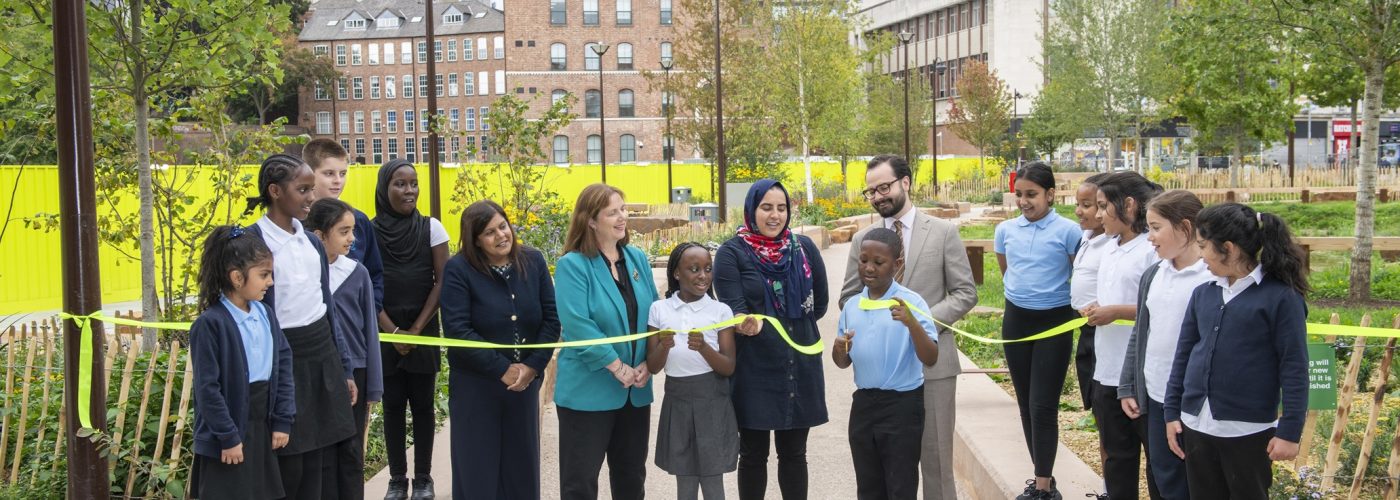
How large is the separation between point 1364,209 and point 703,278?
422 inches

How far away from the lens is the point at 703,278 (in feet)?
17.4

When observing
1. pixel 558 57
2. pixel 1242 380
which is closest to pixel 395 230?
pixel 1242 380

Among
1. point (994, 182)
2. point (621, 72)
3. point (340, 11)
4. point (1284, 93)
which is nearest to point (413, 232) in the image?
point (1284, 93)

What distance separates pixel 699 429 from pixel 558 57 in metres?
72.1

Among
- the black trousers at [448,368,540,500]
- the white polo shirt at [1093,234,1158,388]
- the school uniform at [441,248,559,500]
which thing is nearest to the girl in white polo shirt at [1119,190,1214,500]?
the white polo shirt at [1093,234,1158,388]

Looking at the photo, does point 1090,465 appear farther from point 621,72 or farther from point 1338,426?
point 621,72

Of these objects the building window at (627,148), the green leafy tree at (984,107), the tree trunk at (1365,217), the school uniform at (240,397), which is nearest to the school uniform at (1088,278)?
the school uniform at (240,397)

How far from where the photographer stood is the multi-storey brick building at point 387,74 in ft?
290

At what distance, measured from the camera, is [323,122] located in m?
92.4

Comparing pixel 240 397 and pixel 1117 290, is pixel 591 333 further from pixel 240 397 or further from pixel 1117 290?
pixel 1117 290

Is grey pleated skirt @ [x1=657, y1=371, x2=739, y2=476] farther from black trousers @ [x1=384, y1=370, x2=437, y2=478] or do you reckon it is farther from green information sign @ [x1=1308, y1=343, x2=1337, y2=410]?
green information sign @ [x1=1308, y1=343, x2=1337, y2=410]

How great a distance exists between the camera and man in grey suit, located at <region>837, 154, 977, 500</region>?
18.6 ft

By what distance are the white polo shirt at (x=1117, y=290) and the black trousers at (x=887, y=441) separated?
3.05 ft

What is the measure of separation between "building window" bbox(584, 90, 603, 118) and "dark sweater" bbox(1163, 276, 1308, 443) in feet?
240
